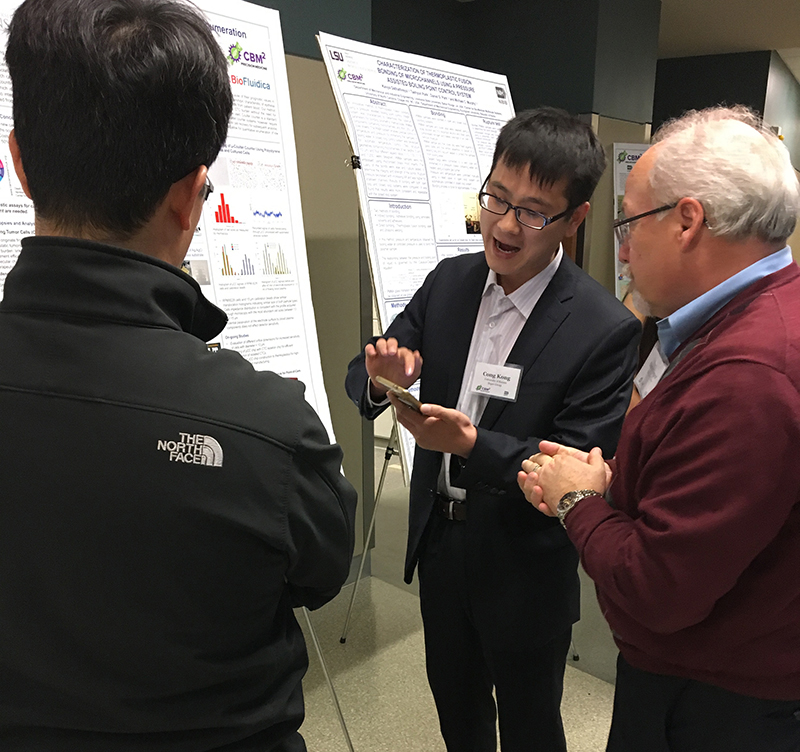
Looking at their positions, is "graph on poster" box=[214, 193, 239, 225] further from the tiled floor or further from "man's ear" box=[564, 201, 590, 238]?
the tiled floor

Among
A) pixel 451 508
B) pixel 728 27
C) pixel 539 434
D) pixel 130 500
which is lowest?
pixel 451 508

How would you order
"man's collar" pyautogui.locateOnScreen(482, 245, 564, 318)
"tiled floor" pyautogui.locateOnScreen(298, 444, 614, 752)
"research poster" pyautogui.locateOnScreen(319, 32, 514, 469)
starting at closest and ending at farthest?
"man's collar" pyautogui.locateOnScreen(482, 245, 564, 318)
"research poster" pyautogui.locateOnScreen(319, 32, 514, 469)
"tiled floor" pyautogui.locateOnScreen(298, 444, 614, 752)

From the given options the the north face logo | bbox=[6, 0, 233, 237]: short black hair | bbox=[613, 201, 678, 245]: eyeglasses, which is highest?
bbox=[6, 0, 233, 237]: short black hair

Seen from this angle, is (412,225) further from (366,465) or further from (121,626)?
(121,626)

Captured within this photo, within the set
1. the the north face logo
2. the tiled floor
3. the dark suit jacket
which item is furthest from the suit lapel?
Result: the tiled floor

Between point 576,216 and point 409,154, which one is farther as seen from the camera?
point 409,154

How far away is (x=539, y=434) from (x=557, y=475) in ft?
0.97

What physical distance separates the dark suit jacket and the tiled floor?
0.93m

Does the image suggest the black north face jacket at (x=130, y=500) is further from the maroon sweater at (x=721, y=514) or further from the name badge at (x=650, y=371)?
the name badge at (x=650, y=371)

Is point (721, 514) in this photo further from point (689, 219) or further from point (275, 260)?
point (275, 260)

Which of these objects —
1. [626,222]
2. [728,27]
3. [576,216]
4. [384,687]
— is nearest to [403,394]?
[626,222]

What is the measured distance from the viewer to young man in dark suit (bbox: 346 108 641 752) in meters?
1.38

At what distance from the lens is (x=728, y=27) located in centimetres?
525

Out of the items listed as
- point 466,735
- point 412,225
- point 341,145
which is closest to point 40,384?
point 466,735
